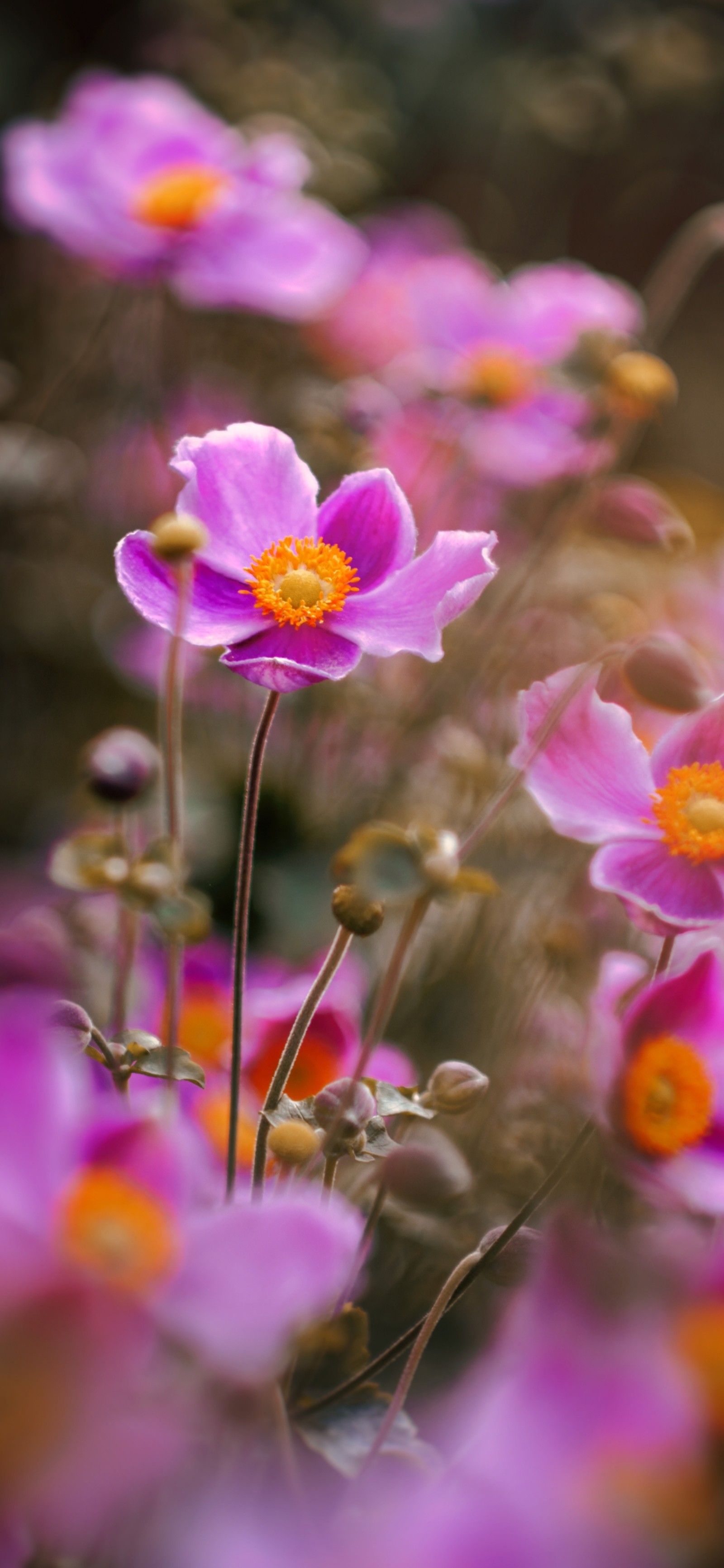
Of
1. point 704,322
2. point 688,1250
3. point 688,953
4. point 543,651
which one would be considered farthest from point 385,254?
point 688,1250

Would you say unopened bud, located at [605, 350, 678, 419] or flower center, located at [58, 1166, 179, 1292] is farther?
unopened bud, located at [605, 350, 678, 419]

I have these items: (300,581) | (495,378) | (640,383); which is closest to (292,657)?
(300,581)

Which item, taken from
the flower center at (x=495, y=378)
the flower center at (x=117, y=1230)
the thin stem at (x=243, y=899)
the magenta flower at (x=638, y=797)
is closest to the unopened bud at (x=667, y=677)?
the magenta flower at (x=638, y=797)

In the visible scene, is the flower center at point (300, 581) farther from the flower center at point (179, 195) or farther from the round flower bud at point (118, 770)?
the flower center at point (179, 195)

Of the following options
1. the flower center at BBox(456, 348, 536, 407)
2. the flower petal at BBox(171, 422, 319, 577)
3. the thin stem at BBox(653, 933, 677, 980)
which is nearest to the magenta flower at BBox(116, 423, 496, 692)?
the flower petal at BBox(171, 422, 319, 577)

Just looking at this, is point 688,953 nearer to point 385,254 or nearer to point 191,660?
point 191,660

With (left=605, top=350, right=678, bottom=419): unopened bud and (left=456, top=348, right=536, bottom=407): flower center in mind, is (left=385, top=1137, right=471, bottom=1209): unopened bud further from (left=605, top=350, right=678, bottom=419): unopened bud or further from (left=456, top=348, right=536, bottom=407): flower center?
(left=456, top=348, right=536, bottom=407): flower center
